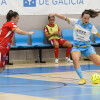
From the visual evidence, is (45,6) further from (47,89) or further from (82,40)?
(47,89)

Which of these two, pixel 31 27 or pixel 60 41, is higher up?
pixel 31 27

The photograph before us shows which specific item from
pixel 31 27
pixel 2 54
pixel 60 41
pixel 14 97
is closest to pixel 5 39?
pixel 2 54

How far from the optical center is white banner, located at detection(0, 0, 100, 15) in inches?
631

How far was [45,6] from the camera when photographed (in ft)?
54.2

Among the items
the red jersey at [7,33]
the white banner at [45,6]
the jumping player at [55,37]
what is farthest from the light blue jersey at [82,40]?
the white banner at [45,6]

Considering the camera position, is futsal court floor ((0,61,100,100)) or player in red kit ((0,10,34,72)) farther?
player in red kit ((0,10,34,72))

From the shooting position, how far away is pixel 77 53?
367 inches

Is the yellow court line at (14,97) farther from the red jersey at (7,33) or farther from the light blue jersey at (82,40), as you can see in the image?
the light blue jersey at (82,40)

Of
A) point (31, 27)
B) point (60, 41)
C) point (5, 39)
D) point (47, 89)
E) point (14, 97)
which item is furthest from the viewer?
point (31, 27)

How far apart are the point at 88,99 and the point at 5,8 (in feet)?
32.5

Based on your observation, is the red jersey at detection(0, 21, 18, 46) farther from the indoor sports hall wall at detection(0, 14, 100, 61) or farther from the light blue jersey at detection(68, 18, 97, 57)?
the indoor sports hall wall at detection(0, 14, 100, 61)

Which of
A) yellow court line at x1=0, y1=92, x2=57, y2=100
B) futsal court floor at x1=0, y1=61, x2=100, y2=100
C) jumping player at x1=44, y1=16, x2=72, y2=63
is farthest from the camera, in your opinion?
jumping player at x1=44, y1=16, x2=72, y2=63

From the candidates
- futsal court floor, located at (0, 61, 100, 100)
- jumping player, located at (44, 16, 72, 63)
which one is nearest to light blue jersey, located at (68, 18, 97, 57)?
futsal court floor, located at (0, 61, 100, 100)

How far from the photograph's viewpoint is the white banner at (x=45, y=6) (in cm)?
1602
